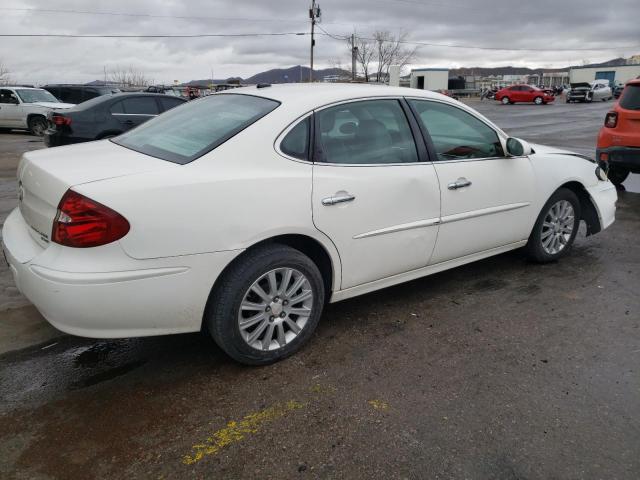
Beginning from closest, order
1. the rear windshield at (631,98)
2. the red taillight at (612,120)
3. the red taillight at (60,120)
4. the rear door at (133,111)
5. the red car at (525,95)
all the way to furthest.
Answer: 1. the rear windshield at (631,98)
2. the red taillight at (612,120)
3. the red taillight at (60,120)
4. the rear door at (133,111)
5. the red car at (525,95)

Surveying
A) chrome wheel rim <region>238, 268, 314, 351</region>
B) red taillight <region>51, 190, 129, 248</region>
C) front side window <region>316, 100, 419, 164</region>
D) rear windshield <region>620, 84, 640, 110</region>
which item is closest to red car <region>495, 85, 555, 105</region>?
rear windshield <region>620, 84, 640, 110</region>

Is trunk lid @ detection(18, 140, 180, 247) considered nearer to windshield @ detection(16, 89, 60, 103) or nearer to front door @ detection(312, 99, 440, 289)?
front door @ detection(312, 99, 440, 289)

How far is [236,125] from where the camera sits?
3.00 meters

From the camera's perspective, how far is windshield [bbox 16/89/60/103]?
56.0 ft

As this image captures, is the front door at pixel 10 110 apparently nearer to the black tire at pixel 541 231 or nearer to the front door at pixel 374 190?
the front door at pixel 374 190

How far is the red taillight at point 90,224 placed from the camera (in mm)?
2406

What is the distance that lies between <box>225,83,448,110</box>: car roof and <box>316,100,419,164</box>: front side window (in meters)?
0.06

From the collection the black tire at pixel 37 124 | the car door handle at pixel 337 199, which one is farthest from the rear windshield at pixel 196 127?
the black tire at pixel 37 124

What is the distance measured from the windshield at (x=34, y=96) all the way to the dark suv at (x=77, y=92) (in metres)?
1.56

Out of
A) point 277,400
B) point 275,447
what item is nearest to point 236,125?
point 277,400

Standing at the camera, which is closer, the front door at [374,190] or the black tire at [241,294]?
the black tire at [241,294]

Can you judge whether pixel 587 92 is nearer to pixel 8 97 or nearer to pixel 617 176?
pixel 617 176

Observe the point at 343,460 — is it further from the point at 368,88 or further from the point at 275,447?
the point at 368,88

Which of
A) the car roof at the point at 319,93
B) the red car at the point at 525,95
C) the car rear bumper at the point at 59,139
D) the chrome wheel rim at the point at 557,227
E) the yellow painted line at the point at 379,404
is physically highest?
the red car at the point at 525,95
